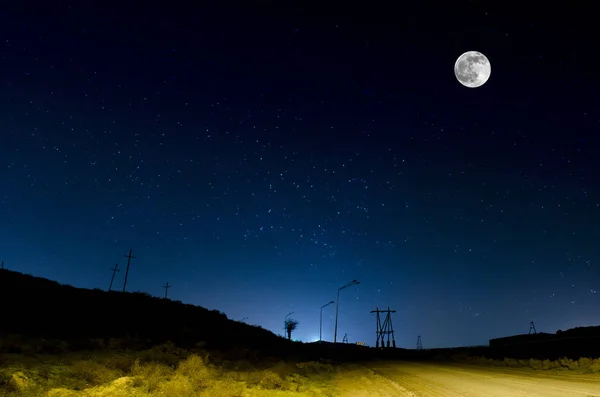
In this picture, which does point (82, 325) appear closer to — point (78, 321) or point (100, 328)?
point (78, 321)

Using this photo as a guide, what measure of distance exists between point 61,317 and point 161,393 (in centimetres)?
1520

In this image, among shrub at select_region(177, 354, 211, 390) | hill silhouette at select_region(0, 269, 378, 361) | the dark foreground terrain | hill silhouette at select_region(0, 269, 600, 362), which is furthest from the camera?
hill silhouette at select_region(0, 269, 600, 362)

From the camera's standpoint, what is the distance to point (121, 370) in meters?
10.5

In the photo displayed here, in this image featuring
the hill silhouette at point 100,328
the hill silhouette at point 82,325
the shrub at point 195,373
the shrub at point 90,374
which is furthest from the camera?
the hill silhouette at point 100,328

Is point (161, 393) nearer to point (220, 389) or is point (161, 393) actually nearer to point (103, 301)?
point (220, 389)

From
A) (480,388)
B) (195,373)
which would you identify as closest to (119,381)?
(195,373)

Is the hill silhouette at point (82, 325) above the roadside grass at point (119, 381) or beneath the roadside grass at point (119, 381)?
above

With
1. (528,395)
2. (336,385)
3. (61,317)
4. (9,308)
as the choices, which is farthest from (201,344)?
Answer: (528,395)

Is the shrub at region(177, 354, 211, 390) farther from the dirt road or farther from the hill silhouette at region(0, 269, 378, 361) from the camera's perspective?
the hill silhouette at region(0, 269, 378, 361)

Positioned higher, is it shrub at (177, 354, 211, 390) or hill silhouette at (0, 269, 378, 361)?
hill silhouette at (0, 269, 378, 361)

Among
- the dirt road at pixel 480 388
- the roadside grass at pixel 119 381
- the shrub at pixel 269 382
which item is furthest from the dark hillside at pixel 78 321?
the dirt road at pixel 480 388

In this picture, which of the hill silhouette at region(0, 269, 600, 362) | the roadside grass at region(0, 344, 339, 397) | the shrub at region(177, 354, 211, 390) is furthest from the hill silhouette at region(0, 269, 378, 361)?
the shrub at region(177, 354, 211, 390)

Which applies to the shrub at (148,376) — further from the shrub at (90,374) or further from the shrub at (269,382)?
the shrub at (269,382)

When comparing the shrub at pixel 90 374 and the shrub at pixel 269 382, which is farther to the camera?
the shrub at pixel 269 382
